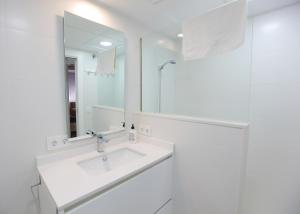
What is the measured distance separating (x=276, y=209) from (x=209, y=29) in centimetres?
189

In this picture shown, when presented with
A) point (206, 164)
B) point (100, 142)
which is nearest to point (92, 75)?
point (100, 142)

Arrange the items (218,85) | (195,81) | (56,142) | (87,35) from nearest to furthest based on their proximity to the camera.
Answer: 1. (56,142)
2. (87,35)
3. (218,85)
4. (195,81)

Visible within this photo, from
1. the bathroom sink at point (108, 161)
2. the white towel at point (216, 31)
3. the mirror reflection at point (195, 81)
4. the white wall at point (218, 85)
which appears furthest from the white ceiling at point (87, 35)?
the white wall at point (218, 85)

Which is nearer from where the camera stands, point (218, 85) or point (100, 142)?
point (100, 142)

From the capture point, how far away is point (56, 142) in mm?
1232

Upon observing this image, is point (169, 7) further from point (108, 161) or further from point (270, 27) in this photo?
point (108, 161)

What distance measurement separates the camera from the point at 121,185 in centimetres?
100

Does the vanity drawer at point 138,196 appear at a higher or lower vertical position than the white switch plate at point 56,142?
lower

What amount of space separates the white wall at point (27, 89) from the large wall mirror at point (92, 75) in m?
0.08

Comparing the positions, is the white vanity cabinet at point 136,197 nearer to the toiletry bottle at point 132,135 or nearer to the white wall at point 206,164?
the white wall at point 206,164

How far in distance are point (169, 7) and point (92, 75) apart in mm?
999

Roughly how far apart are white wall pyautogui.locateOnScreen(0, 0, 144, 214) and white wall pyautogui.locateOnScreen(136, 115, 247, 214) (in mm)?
986

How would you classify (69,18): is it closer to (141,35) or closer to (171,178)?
(141,35)

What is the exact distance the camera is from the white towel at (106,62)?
4.99ft
